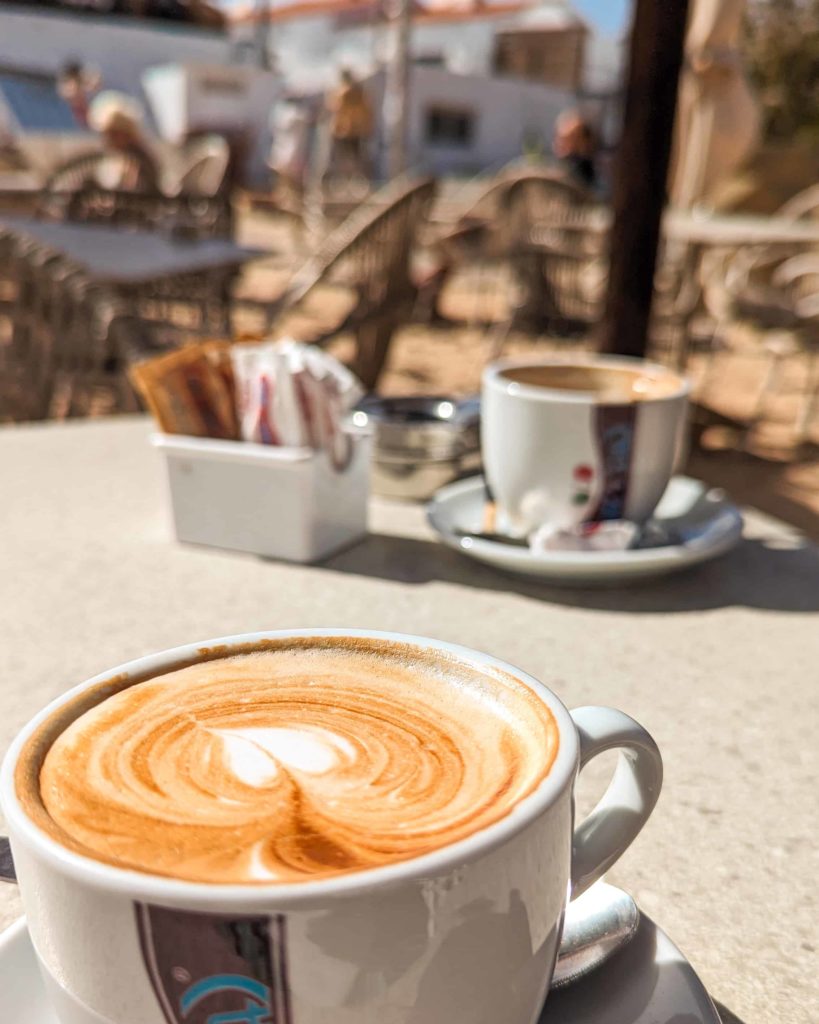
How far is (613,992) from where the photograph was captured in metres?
0.37

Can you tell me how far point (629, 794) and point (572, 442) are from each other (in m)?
0.46

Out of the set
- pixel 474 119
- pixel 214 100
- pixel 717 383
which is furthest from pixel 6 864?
pixel 474 119

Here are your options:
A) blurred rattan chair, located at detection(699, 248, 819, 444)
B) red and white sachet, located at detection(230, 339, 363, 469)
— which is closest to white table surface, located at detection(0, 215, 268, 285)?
blurred rattan chair, located at detection(699, 248, 819, 444)

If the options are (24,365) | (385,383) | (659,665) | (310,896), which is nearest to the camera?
(310,896)

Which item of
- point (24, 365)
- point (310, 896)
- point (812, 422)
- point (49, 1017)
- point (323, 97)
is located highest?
point (323, 97)

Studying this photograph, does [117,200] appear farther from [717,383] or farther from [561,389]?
[561,389]

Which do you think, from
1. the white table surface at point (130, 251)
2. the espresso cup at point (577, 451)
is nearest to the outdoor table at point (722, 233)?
the white table surface at point (130, 251)

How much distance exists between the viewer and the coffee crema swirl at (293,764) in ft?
1.01

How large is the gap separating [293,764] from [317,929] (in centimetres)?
8

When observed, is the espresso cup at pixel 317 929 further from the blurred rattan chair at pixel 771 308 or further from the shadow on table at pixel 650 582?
the blurred rattan chair at pixel 771 308

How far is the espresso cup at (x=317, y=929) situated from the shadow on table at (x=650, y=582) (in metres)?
0.50

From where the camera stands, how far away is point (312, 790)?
347 mm

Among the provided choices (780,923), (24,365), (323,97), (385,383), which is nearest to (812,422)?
(385,383)

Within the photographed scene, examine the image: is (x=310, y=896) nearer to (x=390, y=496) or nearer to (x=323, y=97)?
(x=390, y=496)
